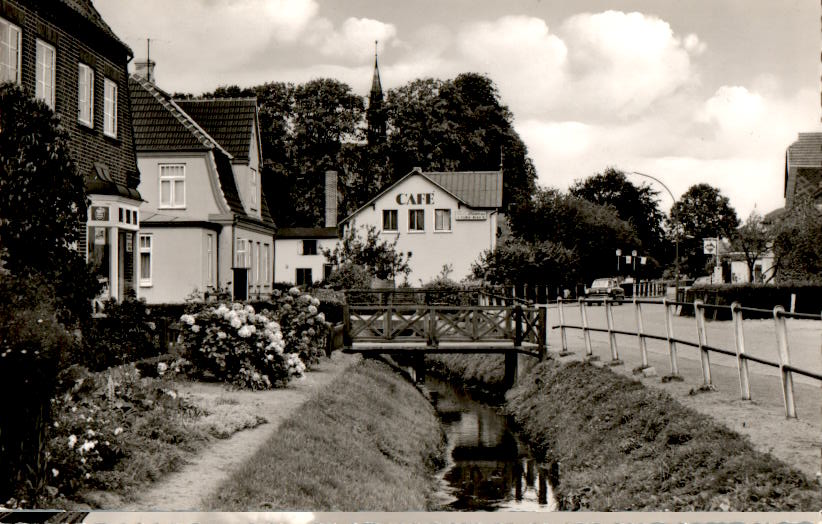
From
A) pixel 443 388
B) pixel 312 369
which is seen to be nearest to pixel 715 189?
pixel 312 369

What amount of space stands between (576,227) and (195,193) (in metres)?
4.13

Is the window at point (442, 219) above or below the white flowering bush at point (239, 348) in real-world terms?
above

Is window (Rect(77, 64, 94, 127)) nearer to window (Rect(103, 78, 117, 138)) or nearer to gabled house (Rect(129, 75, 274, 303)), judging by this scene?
window (Rect(103, 78, 117, 138))

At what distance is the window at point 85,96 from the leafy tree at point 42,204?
63 cm

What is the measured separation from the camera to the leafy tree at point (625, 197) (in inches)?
313

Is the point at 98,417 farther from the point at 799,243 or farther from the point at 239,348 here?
the point at 799,243

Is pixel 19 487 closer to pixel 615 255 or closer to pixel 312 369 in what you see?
pixel 615 255

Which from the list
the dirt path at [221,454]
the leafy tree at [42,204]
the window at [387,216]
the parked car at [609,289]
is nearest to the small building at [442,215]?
the window at [387,216]

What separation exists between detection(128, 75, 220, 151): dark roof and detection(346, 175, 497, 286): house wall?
63.7 inches

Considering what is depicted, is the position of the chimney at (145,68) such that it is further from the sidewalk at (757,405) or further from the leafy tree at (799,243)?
the leafy tree at (799,243)

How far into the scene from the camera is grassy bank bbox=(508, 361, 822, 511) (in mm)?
6668

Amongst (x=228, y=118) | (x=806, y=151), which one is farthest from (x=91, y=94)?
(x=806, y=151)

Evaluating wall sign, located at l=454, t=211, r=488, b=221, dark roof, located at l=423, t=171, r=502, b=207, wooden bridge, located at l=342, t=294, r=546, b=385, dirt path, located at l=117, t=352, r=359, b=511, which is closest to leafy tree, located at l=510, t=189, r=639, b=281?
wall sign, located at l=454, t=211, r=488, b=221

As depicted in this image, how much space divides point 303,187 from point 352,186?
450mm
